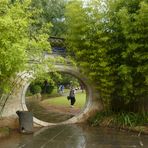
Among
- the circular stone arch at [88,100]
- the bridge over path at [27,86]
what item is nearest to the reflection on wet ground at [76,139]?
the bridge over path at [27,86]

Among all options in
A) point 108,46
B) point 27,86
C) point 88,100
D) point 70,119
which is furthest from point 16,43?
point 88,100

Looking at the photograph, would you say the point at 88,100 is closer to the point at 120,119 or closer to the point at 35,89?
the point at 120,119

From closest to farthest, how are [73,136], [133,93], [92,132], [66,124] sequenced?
[73,136] < [92,132] < [133,93] < [66,124]

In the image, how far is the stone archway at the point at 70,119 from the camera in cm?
1598

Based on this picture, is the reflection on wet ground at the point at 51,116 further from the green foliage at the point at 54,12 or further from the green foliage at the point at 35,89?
the green foliage at the point at 35,89

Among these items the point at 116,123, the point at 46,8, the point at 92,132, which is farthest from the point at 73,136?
the point at 46,8

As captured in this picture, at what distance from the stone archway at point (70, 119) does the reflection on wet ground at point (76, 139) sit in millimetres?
1423

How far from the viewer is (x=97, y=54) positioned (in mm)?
16172

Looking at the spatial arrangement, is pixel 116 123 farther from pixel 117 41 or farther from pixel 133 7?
pixel 133 7

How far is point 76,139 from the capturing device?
44.4ft

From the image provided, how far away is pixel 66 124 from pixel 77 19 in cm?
478

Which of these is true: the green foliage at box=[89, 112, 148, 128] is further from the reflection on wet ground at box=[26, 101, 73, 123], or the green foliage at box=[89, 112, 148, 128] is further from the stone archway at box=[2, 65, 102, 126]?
the reflection on wet ground at box=[26, 101, 73, 123]

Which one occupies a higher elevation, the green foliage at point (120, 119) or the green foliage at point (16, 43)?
the green foliage at point (16, 43)

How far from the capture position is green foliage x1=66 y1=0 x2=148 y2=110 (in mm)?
15617
